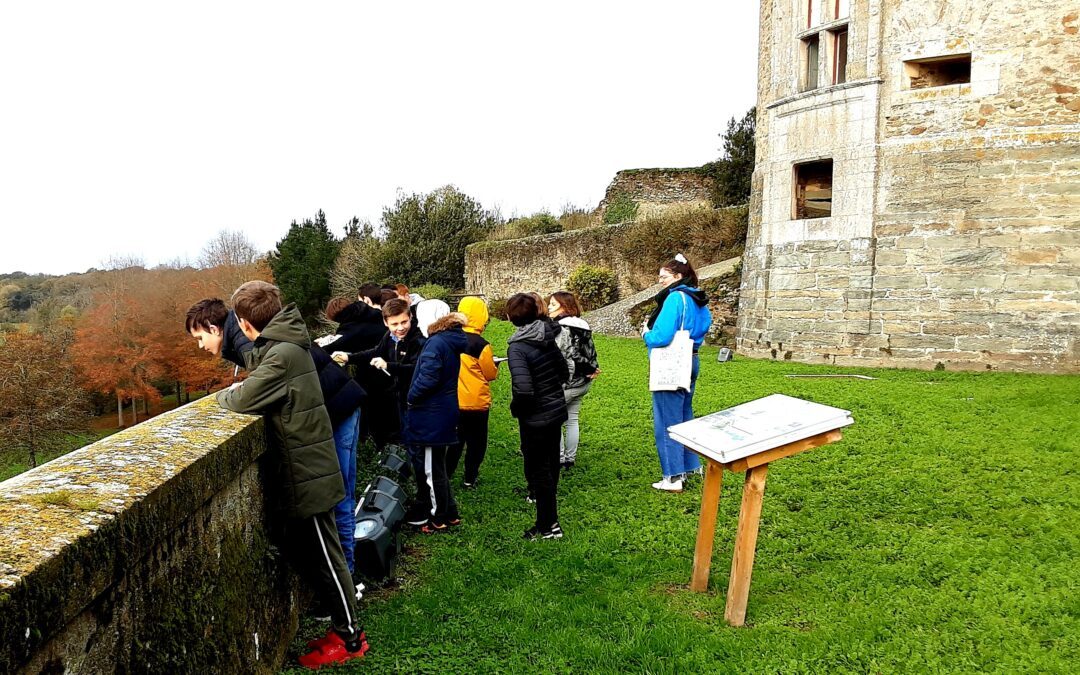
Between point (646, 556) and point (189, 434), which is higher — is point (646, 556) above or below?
below

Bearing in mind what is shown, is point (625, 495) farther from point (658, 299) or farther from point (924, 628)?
point (924, 628)

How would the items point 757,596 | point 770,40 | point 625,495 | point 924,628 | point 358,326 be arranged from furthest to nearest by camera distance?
point 770,40
point 358,326
point 625,495
point 757,596
point 924,628

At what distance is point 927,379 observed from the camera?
11.6 m

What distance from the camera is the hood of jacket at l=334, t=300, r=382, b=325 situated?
730cm

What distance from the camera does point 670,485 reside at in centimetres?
645

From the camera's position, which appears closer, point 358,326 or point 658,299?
point 658,299

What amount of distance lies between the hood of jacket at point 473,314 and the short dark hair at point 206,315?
90.8 inches

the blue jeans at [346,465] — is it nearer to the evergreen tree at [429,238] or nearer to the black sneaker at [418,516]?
the black sneaker at [418,516]

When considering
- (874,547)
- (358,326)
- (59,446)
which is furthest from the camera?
(59,446)

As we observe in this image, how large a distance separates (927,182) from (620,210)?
17.5m

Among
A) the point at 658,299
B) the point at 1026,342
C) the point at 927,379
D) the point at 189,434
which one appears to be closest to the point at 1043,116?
the point at 1026,342

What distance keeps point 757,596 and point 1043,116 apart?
10833 mm

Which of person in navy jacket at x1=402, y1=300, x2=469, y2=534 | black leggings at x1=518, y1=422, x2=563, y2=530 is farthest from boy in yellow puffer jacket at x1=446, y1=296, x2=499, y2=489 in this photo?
black leggings at x1=518, y1=422, x2=563, y2=530

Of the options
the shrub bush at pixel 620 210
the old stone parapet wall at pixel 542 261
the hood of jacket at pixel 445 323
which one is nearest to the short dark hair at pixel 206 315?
the hood of jacket at pixel 445 323
